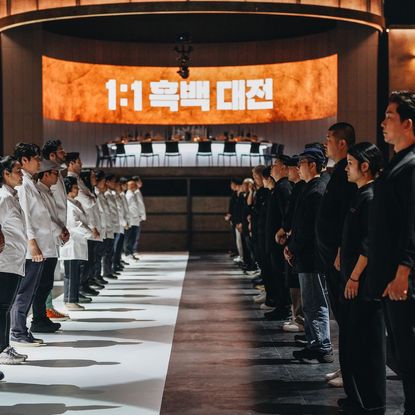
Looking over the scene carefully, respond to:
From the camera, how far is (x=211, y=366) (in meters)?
7.18

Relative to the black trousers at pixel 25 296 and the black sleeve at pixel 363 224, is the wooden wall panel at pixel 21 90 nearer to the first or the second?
the black trousers at pixel 25 296

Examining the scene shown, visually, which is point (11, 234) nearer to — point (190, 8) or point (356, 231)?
point (356, 231)

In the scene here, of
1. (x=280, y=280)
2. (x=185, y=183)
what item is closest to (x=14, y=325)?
(x=280, y=280)

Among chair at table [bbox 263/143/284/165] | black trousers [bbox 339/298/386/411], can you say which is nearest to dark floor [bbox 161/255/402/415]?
black trousers [bbox 339/298/386/411]

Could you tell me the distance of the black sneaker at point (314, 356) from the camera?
288 inches

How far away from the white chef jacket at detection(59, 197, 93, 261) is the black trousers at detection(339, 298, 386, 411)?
5457mm

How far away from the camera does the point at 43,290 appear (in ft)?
29.4

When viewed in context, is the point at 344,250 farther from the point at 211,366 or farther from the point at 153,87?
the point at 153,87

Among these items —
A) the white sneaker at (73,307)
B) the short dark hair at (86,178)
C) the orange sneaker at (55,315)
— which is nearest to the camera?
the orange sneaker at (55,315)

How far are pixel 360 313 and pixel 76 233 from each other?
18.8ft

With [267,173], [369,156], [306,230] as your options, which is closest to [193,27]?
[267,173]

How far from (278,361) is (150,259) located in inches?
508

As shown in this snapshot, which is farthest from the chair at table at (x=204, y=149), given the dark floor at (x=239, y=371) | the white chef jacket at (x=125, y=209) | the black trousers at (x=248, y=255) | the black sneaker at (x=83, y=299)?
the dark floor at (x=239, y=371)

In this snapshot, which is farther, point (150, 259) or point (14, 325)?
point (150, 259)
